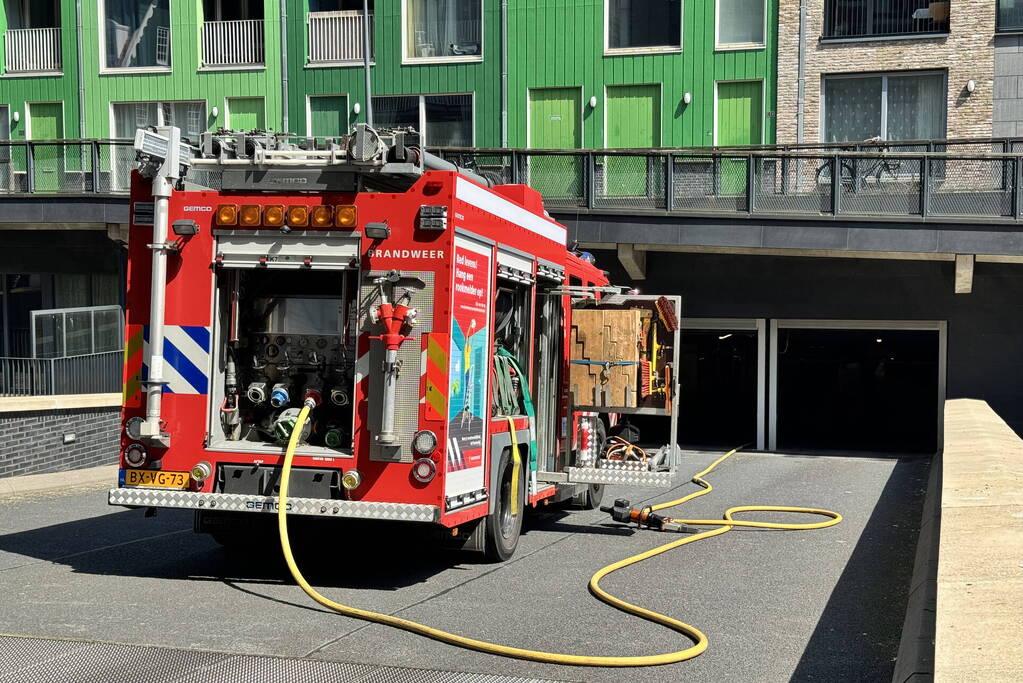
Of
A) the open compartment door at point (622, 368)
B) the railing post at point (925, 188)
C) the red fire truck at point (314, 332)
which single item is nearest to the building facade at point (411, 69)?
the railing post at point (925, 188)

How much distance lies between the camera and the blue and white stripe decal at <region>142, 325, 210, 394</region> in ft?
31.0

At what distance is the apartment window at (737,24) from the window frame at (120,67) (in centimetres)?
1339

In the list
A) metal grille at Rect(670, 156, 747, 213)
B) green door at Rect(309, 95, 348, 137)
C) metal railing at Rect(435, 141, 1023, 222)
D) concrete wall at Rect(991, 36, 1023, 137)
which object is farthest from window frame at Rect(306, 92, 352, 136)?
→ concrete wall at Rect(991, 36, 1023, 137)

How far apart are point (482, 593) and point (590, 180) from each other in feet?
50.3

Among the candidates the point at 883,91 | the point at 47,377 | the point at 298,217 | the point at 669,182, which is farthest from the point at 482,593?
the point at 883,91

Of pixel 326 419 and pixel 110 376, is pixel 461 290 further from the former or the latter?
pixel 110 376

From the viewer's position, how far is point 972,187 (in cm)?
2233

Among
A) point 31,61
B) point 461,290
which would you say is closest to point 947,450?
point 461,290

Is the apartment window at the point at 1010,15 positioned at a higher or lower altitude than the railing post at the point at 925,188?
higher

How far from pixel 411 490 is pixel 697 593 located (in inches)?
89.3

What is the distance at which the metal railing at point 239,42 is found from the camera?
31094 mm

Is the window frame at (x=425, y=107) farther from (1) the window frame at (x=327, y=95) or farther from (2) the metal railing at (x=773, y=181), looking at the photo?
(2) the metal railing at (x=773, y=181)

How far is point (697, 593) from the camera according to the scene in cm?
941

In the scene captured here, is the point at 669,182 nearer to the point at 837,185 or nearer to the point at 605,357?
the point at 837,185
